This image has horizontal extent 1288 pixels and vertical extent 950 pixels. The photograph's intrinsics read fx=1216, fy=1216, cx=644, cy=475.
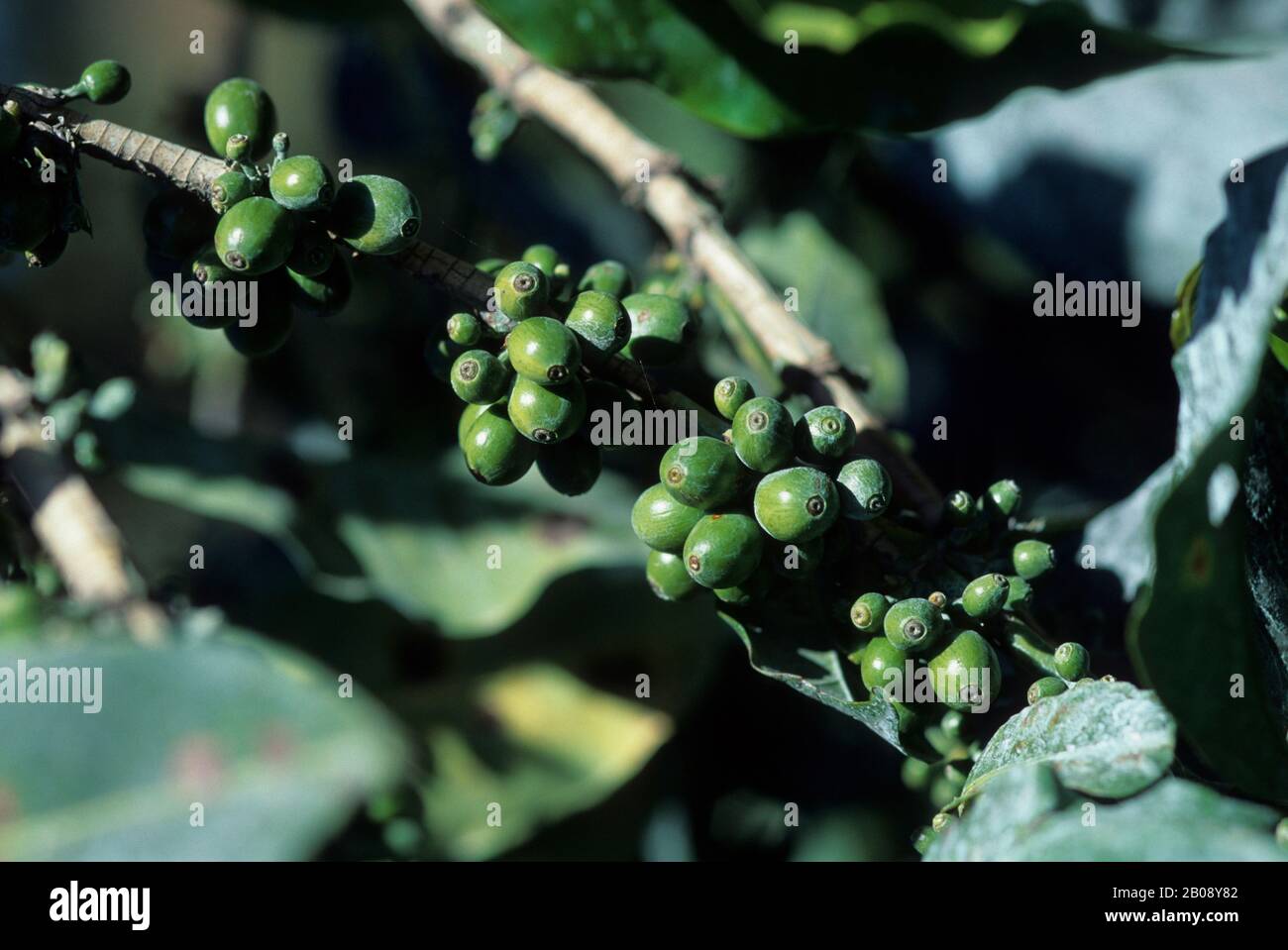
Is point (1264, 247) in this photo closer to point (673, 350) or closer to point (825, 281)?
point (673, 350)

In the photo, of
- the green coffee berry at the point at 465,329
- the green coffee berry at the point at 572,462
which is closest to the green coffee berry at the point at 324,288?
the green coffee berry at the point at 465,329

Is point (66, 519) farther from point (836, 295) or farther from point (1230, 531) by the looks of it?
point (1230, 531)

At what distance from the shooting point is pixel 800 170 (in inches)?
63.9

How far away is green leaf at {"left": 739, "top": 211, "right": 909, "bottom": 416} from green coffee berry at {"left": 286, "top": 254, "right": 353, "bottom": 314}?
Result: 2.30 feet

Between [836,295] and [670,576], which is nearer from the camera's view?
[670,576]

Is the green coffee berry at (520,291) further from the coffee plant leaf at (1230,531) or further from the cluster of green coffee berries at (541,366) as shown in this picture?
the coffee plant leaf at (1230,531)

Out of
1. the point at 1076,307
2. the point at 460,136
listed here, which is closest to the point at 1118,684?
the point at 1076,307

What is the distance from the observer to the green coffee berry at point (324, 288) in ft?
3.16

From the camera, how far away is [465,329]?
934mm

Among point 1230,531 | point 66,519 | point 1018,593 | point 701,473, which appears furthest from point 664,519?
point 66,519

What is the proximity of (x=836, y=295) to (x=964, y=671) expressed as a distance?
0.77 meters

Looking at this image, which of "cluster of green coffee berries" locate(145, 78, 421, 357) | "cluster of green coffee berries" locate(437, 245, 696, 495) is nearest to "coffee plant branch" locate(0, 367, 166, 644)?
"cluster of green coffee berries" locate(145, 78, 421, 357)
